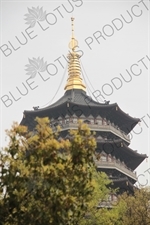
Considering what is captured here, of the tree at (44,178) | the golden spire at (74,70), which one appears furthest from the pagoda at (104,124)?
the tree at (44,178)

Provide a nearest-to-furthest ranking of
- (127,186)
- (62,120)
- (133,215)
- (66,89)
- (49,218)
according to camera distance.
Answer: (49,218), (133,215), (127,186), (62,120), (66,89)

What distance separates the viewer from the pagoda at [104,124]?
36.9 metres

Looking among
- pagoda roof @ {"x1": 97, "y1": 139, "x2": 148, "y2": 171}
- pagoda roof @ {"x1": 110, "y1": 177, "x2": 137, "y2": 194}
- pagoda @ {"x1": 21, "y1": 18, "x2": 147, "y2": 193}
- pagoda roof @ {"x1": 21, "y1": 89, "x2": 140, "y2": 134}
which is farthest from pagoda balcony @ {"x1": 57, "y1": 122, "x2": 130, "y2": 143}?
pagoda roof @ {"x1": 110, "y1": 177, "x2": 137, "y2": 194}

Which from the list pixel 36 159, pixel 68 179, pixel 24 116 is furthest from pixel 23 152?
pixel 24 116

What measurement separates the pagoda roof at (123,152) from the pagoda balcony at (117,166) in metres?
0.70

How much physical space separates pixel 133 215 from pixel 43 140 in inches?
610

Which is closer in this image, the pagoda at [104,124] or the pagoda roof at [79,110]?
the pagoda at [104,124]

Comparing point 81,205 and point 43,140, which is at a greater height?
point 43,140

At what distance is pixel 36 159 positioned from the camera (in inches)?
471

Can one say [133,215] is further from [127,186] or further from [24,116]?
[24,116]

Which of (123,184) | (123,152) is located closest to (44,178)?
(123,184)

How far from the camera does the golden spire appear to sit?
42.0 metres

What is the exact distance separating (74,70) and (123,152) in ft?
29.1

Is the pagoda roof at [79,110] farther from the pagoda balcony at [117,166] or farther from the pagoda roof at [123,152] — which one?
the pagoda balcony at [117,166]
